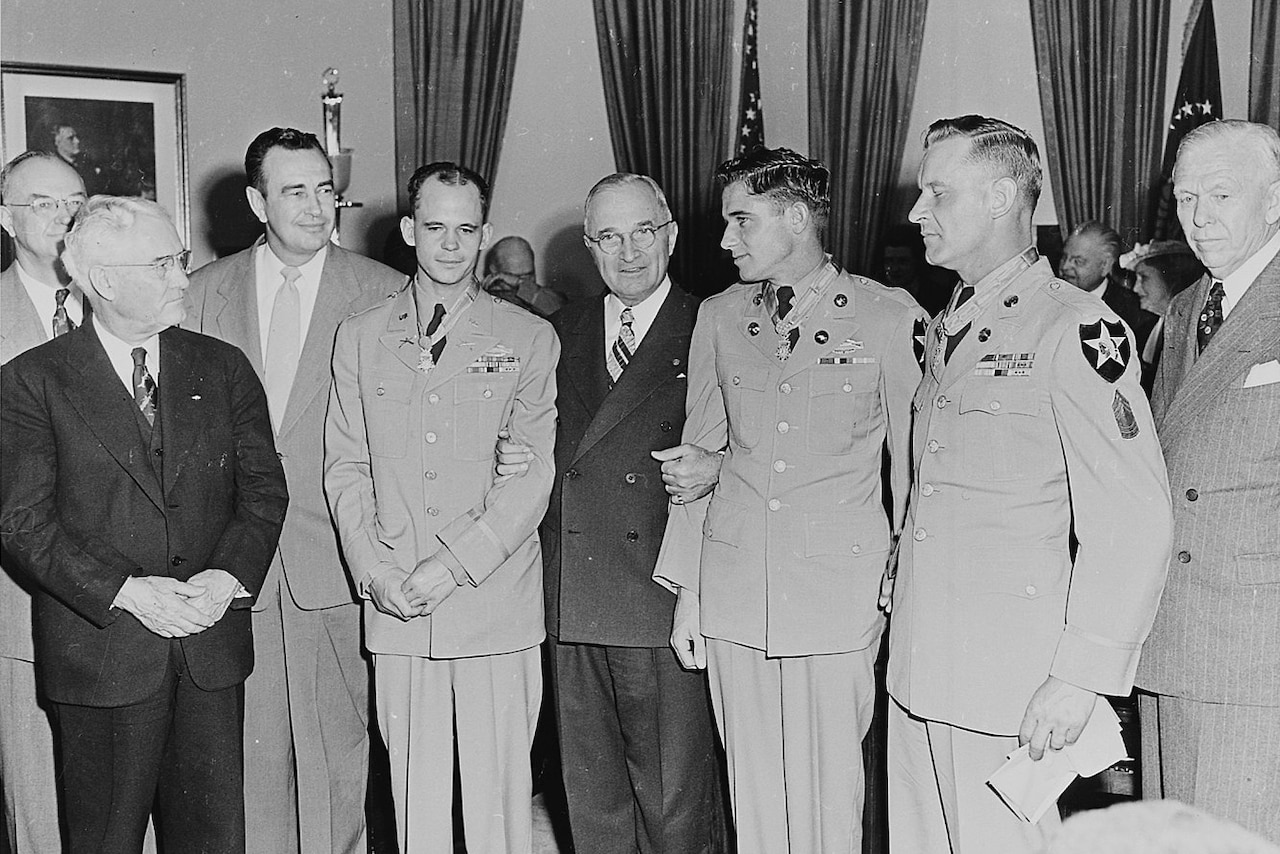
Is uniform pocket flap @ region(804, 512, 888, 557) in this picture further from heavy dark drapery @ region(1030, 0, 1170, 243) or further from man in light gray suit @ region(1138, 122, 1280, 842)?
heavy dark drapery @ region(1030, 0, 1170, 243)

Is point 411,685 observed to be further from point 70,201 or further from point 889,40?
point 889,40

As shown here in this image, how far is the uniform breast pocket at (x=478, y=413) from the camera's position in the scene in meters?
3.11

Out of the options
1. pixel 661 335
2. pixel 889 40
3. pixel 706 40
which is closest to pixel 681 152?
pixel 706 40

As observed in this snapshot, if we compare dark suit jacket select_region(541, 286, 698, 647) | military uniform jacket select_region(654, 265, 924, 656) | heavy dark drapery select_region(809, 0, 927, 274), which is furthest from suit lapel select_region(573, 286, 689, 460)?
heavy dark drapery select_region(809, 0, 927, 274)

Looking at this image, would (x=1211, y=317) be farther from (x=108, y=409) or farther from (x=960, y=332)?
(x=108, y=409)

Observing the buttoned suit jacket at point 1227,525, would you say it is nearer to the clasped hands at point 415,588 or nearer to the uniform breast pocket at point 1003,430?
the uniform breast pocket at point 1003,430

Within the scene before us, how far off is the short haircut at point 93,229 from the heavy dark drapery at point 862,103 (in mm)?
6020

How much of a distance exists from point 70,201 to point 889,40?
601cm

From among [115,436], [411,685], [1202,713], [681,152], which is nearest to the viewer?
[1202,713]

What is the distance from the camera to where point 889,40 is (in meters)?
8.12

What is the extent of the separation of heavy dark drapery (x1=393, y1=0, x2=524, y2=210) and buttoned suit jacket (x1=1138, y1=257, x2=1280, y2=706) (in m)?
6.23

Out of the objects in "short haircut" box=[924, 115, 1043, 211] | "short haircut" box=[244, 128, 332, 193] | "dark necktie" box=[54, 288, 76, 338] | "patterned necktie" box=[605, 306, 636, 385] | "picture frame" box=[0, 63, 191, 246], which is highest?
"picture frame" box=[0, 63, 191, 246]

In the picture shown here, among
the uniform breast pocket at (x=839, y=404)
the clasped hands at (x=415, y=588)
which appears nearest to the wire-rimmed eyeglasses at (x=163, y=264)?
the clasped hands at (x=415, y=588)

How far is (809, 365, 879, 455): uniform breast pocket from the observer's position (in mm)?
2875
